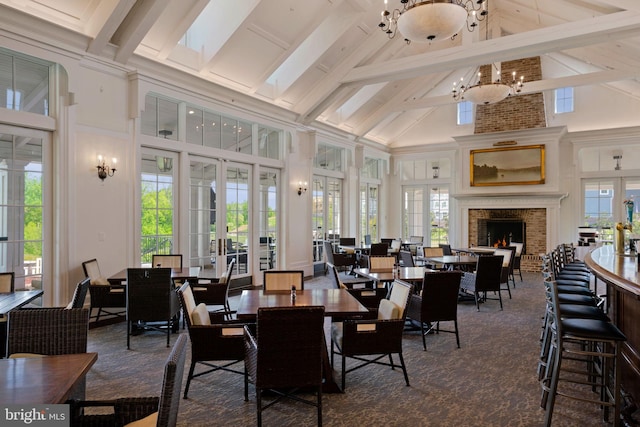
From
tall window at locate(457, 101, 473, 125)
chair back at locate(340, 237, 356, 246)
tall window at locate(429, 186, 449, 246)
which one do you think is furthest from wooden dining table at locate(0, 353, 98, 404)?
tall window at locate(457, 101, 473, 125)

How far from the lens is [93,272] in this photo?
530 cm

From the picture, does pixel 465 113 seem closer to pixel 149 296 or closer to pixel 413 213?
pixel 413 213

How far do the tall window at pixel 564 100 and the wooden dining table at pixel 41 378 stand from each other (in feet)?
40.7

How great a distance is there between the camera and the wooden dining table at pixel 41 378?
5.77ft

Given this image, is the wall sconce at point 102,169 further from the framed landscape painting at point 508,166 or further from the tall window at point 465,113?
the tall window at point 465,113

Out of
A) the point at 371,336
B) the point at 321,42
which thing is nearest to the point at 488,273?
the point at 371,336

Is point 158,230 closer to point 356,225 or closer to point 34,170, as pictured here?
point 34,170

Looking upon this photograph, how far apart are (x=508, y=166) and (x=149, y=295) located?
10.1 meters

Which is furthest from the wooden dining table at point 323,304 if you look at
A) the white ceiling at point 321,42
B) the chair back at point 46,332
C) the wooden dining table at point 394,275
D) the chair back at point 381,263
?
the white ceiling at point 321,42

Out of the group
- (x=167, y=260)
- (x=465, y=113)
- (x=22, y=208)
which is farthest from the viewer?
(x=465, y=113)

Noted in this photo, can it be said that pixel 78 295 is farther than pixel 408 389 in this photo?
No

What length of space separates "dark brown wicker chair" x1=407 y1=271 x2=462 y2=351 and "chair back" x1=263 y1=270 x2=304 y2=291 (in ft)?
4.46

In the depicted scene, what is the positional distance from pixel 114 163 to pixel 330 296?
3.72 meters

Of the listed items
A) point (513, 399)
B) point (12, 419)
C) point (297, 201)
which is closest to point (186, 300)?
point (12, 419)
